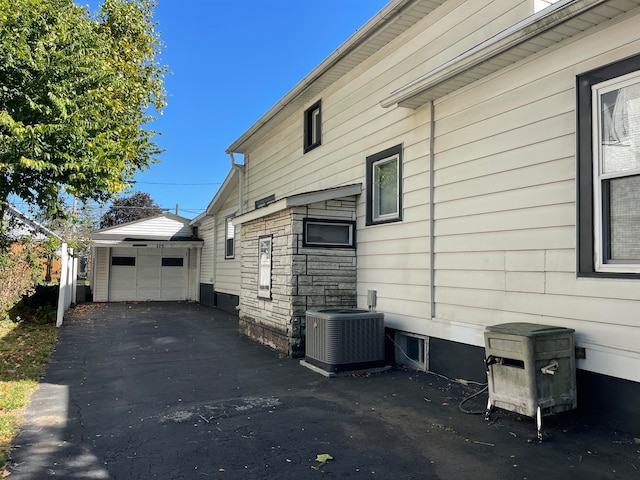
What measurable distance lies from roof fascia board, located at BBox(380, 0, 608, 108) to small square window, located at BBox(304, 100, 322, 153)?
369 cm

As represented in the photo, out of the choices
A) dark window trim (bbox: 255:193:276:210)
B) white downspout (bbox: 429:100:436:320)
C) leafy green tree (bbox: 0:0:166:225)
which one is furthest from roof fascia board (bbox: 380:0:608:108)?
dark window trim (bbox: 255:193:276:210)

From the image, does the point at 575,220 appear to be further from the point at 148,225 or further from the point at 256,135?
the point at 148,225

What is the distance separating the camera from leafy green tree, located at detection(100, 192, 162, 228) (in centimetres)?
4112

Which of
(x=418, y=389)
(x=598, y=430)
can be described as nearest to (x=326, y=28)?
(x=418, y=389)

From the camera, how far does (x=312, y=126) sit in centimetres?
973

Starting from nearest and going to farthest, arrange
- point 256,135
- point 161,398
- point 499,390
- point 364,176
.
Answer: point 499,390 → point 161,398 → point 364,176 → point 256,135

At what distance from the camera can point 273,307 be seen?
796 cm

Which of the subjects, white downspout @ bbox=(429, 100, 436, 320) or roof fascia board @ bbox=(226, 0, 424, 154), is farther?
roof fascia board @ bbox=(226, 0, 424, 154)

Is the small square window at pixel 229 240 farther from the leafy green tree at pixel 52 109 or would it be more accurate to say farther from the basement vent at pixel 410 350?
the basement vent at pixel 410 350

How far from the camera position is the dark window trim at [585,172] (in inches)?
155

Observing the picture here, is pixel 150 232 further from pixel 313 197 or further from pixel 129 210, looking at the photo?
pixel 129 210

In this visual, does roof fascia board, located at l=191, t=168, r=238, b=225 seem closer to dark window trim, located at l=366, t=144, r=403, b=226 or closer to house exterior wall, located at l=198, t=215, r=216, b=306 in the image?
house exterior wall, located at l=198, t=215, r=216, b=306

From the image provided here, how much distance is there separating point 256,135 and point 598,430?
412 inches

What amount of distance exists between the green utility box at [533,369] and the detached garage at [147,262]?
15418 mm
